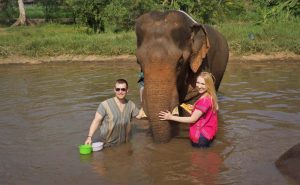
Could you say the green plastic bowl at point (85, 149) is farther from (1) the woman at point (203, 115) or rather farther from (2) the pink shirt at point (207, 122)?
(2) the pink shirt at point (207, 122)

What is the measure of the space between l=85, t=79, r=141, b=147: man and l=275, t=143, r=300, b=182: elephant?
2.10 meters

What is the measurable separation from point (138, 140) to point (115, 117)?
93 cm

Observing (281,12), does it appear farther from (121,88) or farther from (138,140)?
(121,88)

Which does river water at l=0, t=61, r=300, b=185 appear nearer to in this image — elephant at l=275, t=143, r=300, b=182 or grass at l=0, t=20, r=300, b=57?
elephant at l=275, t=143, r=300, b=182

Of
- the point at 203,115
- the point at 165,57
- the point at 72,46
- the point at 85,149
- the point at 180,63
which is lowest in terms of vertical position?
the point at 72,46

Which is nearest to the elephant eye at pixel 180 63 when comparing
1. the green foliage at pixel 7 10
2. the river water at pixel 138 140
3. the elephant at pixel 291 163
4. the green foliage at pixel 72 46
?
the river water at pixel 138 140

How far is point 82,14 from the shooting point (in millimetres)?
22609

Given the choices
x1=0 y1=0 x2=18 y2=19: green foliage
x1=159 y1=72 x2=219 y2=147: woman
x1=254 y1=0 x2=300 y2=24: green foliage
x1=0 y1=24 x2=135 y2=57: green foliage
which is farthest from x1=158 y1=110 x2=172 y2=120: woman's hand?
x1=0 y1=0 x2=18 y2=19: green foliage

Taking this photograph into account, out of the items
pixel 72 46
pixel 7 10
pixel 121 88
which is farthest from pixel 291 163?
pixel 7 10

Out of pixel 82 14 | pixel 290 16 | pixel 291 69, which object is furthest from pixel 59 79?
pixel 290 16

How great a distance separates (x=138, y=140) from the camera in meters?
6.95

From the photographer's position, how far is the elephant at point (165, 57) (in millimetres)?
5750

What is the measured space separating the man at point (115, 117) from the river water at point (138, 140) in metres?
0.20

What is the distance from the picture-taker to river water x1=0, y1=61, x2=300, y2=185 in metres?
5.38
